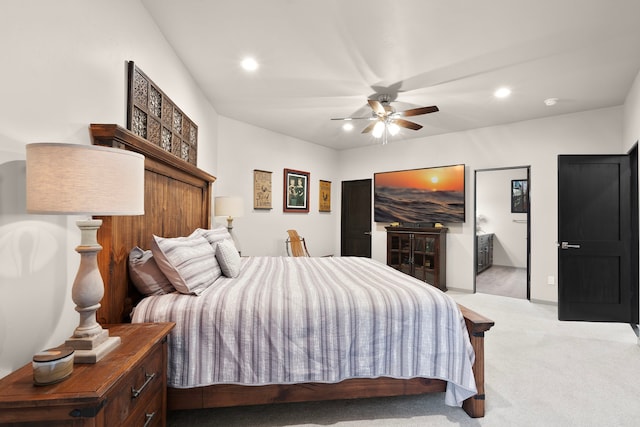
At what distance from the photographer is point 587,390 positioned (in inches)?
81.6

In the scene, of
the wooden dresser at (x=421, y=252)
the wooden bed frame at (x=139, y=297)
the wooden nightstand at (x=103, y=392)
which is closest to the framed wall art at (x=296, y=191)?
the wooden dresser at (x=421, y=252)

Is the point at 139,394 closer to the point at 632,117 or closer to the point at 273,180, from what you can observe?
the point at 273,180

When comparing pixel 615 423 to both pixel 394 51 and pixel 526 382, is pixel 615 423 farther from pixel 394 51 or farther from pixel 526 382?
pixel 394 51

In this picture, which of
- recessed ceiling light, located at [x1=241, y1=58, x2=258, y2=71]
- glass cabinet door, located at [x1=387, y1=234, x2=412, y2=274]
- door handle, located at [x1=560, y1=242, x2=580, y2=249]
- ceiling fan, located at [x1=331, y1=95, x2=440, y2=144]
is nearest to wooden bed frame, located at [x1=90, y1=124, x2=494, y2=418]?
recessed ceiling light, located at [x1=241, y1=58, x2=258, y2=71]

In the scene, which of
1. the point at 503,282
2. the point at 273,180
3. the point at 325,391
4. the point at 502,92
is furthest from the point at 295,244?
the point at 503,282

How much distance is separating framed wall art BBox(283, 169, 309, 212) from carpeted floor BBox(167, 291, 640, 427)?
3.59 metres

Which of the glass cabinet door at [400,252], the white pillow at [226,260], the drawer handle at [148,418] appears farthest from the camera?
the glass cabinet door at [400,252]

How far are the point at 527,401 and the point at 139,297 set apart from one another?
101 inches

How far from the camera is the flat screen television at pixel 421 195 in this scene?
16.3 ft

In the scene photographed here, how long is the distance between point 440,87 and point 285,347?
3.10 m

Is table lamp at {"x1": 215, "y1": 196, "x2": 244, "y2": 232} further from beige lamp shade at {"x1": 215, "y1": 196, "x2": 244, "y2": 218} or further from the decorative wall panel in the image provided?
the decorative wall panel

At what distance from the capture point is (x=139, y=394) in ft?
3.92

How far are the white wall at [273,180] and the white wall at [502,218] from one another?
151 inches

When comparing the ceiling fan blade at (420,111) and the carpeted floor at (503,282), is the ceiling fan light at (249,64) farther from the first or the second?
the carpeted floor at (503,282)
